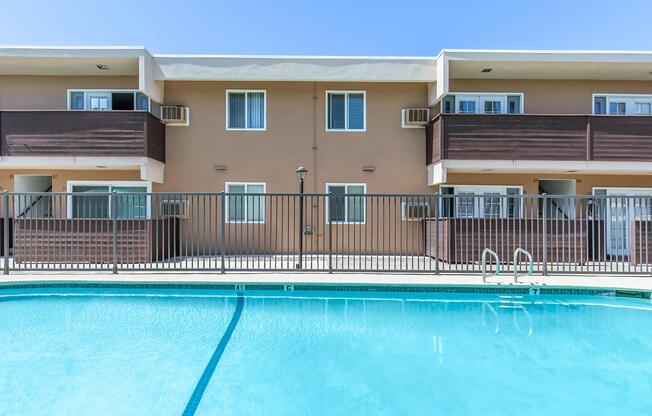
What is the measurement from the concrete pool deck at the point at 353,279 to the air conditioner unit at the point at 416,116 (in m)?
5.11

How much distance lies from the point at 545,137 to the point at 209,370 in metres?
10.2

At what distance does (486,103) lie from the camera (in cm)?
1152

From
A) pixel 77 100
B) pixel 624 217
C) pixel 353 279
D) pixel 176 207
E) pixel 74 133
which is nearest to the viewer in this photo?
pixel 353 279

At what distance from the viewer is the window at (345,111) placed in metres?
11.5

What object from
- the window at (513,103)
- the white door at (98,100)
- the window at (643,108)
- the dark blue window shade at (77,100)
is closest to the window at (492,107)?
the window at (513,103)

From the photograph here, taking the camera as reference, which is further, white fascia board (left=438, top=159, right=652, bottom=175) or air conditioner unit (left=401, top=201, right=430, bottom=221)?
air conditioner unit (left=401, top=201, right=430, bottom=221)

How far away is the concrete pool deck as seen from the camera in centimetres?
728

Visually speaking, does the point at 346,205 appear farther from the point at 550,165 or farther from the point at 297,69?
the point at 550,165

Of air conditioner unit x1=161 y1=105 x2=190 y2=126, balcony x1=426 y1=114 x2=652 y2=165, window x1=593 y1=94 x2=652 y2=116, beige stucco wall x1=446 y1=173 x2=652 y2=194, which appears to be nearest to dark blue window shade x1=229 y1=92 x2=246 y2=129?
air conditioner unit x1=161 y1=105 x2=190 y2=126

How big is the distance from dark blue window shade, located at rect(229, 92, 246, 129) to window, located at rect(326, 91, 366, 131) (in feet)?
8.67

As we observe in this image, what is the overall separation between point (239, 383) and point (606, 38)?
1746 centimetres

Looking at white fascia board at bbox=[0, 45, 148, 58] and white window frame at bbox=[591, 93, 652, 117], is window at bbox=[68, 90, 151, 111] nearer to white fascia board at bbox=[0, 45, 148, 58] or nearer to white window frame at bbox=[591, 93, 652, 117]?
white fascia board at bbox=[0, 45, 148, 58]

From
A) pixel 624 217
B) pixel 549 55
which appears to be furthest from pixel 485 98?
pixel 624 217

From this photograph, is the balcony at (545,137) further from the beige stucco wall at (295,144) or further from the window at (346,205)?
the window at (346,205)
